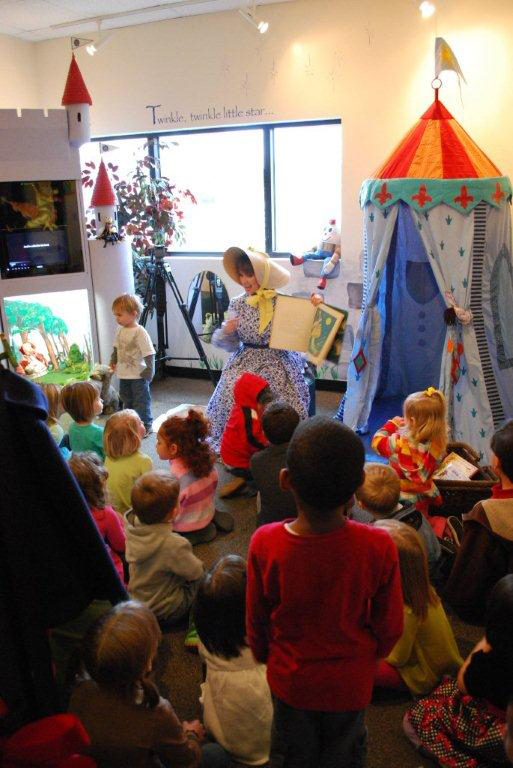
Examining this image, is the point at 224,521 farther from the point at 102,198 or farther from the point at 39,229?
the point at 102,198

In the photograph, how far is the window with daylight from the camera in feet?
17.7

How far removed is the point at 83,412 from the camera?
3.21m

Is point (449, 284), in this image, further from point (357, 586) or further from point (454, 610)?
point (357, 586)

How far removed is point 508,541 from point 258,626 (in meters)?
1.24

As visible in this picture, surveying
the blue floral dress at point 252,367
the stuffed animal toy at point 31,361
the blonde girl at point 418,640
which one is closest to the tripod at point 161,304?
the blue floral dress at point 252,367

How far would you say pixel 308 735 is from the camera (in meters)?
1.43

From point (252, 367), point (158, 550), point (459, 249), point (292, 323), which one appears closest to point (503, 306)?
point (459, 249)

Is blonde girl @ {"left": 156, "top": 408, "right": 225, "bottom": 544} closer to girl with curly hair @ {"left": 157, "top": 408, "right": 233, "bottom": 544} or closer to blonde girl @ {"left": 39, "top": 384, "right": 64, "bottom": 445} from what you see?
girl with curly hair @ {"left": 157, "top": 408, "right": 233, "bottom": 544}

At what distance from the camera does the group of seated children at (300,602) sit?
1.30 m

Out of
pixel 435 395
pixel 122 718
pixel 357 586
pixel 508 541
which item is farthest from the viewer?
pixel 435 395

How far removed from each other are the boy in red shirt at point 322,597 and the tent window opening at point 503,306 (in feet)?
9.62

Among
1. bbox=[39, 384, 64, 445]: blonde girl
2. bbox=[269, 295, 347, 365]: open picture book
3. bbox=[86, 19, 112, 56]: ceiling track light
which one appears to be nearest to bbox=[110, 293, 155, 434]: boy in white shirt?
bbox=[269, 295, 347, 365]: open picture book

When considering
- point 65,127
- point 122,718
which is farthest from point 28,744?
point 65,127

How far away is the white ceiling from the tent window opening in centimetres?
281
